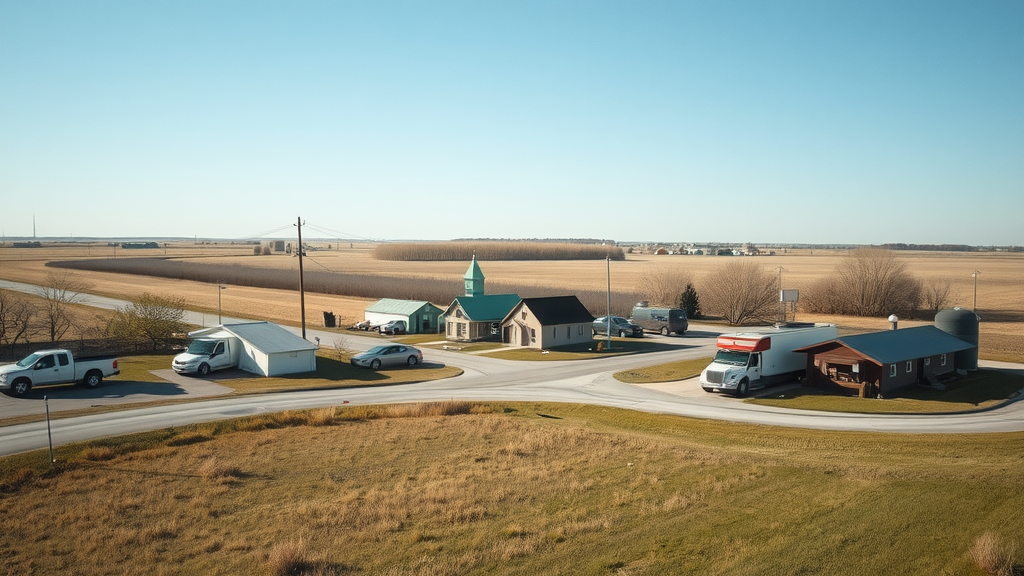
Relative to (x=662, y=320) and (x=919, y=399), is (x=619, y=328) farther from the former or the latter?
(x=919, y=399)

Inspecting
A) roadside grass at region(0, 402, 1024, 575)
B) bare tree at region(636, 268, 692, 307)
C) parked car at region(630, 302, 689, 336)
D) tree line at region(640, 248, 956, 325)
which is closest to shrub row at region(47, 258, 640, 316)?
bare tree at region(636, 268, 692, 307)

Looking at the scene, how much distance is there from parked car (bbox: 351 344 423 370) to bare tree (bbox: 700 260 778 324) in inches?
1659

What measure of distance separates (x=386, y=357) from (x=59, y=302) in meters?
36.1

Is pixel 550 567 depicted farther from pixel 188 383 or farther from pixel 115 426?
pixel 188 383

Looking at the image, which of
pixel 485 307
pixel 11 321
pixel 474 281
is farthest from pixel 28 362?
pixel 474 281

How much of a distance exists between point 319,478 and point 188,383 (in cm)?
2167

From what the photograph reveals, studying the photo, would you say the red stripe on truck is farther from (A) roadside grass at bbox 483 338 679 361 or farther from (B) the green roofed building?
(B) the green roofed building

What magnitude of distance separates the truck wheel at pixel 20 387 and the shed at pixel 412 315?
117ft

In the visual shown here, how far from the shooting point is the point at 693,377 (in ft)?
148

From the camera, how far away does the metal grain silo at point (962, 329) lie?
4550 centimetres

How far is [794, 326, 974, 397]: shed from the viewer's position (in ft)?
127

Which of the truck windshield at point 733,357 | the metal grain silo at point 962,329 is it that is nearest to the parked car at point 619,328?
the truck windshield at point 733,357

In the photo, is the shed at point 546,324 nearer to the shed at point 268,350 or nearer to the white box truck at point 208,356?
the shed at point 268,350

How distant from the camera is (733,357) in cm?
4031
